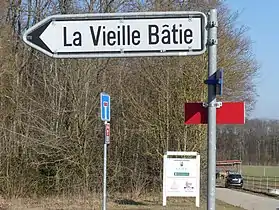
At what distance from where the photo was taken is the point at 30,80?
25.6m

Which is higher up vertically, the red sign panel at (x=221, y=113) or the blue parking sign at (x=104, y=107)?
the blue parking sign at (x=104, y=107)

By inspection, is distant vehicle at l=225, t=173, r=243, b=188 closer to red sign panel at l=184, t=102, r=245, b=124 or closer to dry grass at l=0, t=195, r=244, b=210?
dry grass at l=0, t=195, r=244, b=210

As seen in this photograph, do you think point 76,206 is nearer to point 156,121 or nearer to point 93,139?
point 93,139

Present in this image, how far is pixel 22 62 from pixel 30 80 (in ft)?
4.84

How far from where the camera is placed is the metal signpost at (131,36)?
431 cm

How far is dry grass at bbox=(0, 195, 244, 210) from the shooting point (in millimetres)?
20447

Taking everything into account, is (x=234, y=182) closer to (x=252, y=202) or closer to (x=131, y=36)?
(x=252, y=202)

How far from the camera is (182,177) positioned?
1634cm

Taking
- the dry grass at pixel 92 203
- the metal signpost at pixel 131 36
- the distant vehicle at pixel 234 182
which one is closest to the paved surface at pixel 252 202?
the dry grass at pixel 92 203

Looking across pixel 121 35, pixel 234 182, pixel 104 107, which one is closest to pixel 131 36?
pixel 121 35

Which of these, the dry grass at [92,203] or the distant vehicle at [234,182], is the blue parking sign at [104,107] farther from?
the distant vehicle at [234,182]

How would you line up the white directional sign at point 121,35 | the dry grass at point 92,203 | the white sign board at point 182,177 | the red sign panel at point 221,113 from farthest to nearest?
the dry grass at point 92,203, the white sign board at point 182,177, the red sign panel at point 221,113, the white directional sign at point 121,35

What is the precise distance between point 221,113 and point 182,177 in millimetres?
11765

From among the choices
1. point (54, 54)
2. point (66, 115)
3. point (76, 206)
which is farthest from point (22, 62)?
point (54, 54)
